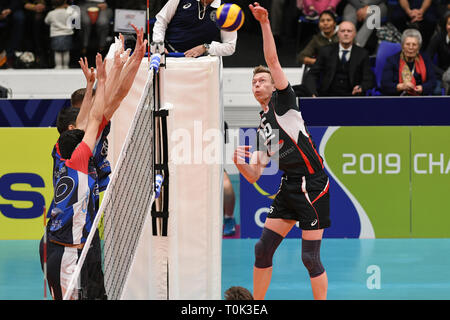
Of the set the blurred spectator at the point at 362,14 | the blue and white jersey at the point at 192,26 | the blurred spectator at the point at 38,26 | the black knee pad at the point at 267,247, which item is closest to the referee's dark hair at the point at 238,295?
the black knee pad at the point at 267,247

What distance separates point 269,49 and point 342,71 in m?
5.35

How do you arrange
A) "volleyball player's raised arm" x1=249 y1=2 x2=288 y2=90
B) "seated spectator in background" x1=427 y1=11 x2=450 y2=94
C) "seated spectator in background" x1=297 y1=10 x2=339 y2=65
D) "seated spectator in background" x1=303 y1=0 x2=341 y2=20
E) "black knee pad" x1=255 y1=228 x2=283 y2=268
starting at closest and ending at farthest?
"volleyball player's raised arm" x1=249 y1=2 x2=288 y2=90 < "black knee pad" x1=255 y1=228 x2=283 y2=268 < "seated spectator in background" x1=297 y1=10 x2=339 y2=65 < "seated spectator in background" x1=427 y1=11 x2=450 y2=94 < "seated spectator in background" x1=303 y1=0 x2=341 y2=20

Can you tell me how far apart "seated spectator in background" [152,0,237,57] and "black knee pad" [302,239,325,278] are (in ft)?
6.31

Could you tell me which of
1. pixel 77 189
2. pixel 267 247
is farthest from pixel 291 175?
pixel 77 189

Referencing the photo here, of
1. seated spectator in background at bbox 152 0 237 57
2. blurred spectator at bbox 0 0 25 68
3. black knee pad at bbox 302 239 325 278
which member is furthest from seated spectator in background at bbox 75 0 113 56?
black knee pad at bbox 302 239 325 278

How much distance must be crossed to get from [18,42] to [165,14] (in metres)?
7.63

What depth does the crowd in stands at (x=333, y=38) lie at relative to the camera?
1098 cm

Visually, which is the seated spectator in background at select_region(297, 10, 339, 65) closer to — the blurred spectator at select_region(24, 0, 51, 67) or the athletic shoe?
the athletic shoe

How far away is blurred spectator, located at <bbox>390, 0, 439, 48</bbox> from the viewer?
13281 millimetres

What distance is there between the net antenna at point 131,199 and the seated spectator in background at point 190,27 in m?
2.05

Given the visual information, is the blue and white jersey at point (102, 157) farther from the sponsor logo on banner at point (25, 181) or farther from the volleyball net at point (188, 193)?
the sponsor logo on banner at point (25, 181)

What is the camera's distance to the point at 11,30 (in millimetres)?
14133

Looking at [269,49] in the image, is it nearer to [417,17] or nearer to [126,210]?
[126,210]

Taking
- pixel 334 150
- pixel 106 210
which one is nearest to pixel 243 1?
pixel 334 150
